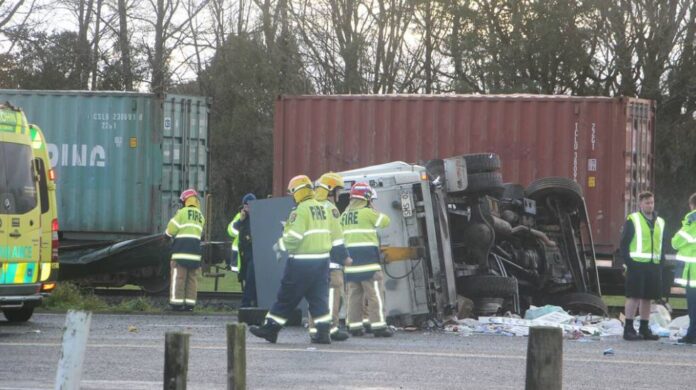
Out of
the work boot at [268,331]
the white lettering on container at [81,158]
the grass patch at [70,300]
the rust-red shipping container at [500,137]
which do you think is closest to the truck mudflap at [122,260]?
the grass patch at [70,300]

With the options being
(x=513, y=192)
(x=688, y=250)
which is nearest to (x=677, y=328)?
(x=688, y=250)

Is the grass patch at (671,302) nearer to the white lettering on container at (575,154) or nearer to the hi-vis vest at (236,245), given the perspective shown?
the white lettering on container at (575,154)

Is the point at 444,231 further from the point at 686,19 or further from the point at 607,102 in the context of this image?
the point at 686,19

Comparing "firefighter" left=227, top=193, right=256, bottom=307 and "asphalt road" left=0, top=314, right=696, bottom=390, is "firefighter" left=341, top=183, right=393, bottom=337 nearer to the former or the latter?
"asphalt road" left=0, top=314, right=696, bottom=390

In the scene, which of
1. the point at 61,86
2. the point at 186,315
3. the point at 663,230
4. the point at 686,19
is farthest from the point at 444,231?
the point at 61,86

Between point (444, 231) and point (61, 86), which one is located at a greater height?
point (61, 86)

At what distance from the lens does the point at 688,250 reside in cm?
1355

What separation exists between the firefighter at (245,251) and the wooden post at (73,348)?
31.8 ft

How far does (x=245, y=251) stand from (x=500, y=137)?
15.9 ft

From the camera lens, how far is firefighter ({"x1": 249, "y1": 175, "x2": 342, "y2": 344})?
40.6 feet

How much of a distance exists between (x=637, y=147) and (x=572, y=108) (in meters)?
1.18

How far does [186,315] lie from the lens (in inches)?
656

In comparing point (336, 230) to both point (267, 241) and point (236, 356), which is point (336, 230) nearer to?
point (267, 241)

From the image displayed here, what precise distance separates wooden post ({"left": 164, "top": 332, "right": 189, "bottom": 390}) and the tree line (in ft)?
79.2
